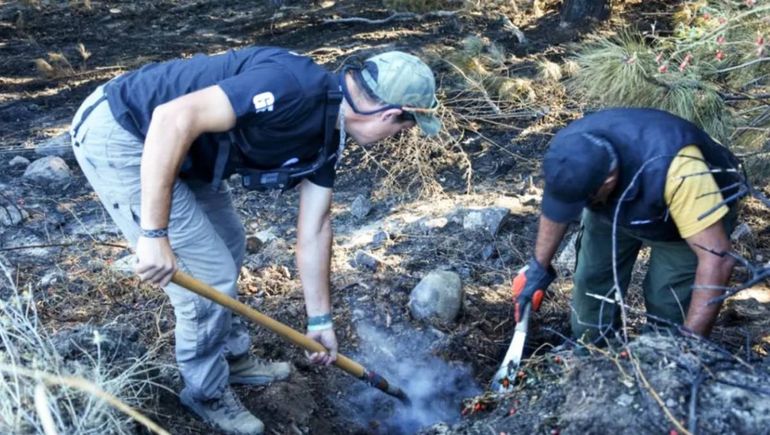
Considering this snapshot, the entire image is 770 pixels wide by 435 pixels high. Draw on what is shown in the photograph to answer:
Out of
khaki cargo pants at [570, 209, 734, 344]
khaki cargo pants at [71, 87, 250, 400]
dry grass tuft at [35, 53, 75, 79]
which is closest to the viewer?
khaki cargo pants at [71, 87, 250, 400]

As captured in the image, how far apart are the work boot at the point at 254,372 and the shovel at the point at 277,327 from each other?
439 millimetres

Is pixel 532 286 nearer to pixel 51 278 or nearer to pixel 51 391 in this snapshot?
pixel 51 391

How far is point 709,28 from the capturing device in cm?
405

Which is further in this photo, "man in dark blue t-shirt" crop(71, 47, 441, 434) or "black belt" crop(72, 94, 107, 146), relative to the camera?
"black belt" crop(72, 94, 107, 146)

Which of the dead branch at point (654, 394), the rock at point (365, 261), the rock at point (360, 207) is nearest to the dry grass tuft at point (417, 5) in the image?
the rock at point (360, 207)

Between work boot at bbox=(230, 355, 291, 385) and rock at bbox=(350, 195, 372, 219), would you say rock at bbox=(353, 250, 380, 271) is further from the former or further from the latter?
work boot at bbox=(230, 355, 291, 385)

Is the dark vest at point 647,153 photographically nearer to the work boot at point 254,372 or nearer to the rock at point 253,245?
the work boot at point 254,372

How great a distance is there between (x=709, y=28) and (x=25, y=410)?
3.46 metres

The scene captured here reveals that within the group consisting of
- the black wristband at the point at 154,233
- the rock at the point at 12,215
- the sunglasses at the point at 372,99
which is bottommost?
the rock at the point at 12,215

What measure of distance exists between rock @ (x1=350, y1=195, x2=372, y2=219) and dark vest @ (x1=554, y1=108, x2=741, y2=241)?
7.86ft

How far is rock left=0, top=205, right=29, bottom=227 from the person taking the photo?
5207mm

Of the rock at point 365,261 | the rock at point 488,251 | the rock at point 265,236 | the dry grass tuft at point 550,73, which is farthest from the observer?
the dry grass tuft at point 550,73

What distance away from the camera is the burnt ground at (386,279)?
10.8 feet

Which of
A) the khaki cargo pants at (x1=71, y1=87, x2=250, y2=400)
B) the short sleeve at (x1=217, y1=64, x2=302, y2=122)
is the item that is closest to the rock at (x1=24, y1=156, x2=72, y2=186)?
the khaki cargo pants at (x1=71, y1=87, x2=250, y2=400)
